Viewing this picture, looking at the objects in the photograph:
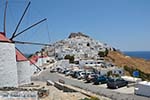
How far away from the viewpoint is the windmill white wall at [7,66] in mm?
29580

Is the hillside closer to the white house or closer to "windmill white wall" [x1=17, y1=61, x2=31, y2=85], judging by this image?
"windmill white wall" [x1=17, y1=61, x2=31, y2=85]

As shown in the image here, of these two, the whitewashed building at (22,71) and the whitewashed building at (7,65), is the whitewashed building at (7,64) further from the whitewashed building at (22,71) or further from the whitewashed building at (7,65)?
the whitewashed building at (22,71)

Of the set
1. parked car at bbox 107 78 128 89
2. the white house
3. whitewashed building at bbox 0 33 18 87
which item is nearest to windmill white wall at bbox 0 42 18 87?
whitewashed building at bbox 0 33 18 87

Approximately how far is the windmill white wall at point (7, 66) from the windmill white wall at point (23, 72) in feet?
14.3

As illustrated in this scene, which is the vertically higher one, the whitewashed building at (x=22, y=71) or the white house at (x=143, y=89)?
the whitewashed building at (x=22, y=71)

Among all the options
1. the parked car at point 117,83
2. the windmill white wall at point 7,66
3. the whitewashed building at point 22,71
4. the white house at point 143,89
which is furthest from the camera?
the whitewashed building at point 22,71

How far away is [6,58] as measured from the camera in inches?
1184

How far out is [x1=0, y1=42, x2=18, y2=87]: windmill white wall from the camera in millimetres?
29580

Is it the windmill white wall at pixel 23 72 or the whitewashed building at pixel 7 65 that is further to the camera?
the windmill white wall at pixel 23 72

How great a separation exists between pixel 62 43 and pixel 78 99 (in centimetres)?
10260

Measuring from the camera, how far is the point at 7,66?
99.2 feet

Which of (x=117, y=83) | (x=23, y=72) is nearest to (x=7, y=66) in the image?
(x=23, y=72)

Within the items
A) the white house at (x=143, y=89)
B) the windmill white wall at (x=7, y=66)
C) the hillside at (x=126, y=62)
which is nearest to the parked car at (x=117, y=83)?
the white house at (x=143, y=89)

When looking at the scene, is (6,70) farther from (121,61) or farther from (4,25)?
(121,61)
